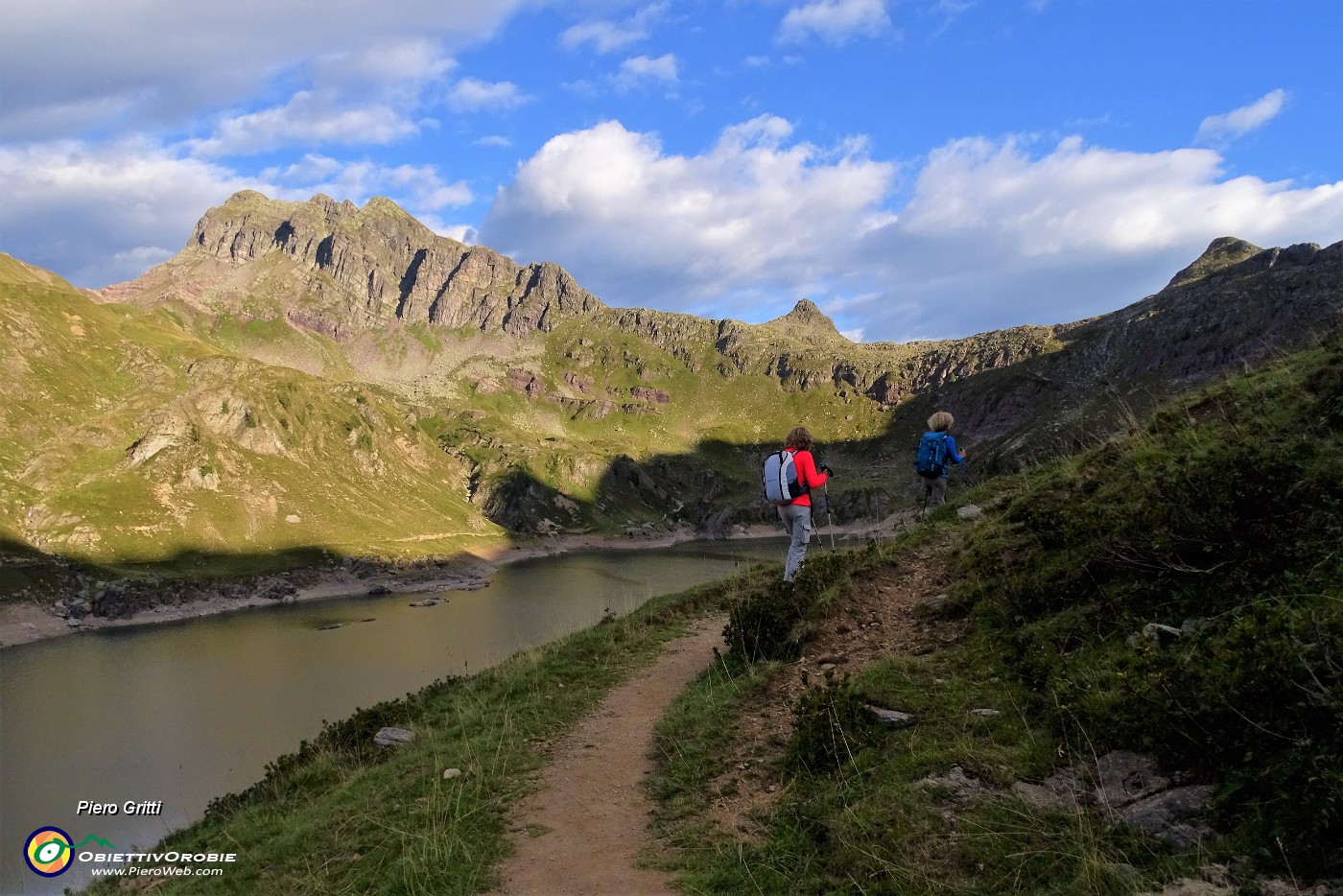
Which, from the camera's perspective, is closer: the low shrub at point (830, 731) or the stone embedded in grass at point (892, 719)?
the low shrub at point (830, 731)

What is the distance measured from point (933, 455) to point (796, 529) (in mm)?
5515

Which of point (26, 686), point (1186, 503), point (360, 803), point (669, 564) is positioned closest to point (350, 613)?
point (26, 686)

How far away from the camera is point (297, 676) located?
2351 inches

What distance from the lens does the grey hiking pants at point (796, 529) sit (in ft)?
45.5

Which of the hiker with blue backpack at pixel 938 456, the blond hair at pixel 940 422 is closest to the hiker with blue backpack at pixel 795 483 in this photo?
the hiker with blue backpack at pixel 938 456

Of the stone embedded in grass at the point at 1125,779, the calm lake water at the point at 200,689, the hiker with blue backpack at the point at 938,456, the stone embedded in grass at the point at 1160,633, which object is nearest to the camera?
the stone embedded in grass at the point at 1125,779

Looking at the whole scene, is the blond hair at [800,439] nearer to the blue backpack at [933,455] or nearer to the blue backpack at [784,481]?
the blue backpack at [784,481]

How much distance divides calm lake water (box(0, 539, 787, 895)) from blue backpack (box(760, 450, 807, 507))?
8569mm

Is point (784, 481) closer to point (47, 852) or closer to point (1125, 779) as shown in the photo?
point (1125, 779)

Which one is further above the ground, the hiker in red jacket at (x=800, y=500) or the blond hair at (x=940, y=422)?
the blond hair at (x=940, y=422)

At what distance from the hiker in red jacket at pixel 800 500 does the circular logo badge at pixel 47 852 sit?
52.0 feet

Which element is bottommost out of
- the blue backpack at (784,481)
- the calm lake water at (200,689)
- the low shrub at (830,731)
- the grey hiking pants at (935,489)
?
the calm lake water at (200,689)

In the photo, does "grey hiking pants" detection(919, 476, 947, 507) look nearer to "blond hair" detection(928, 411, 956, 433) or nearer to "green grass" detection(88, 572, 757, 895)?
"blond hair" detection(928, 411, 956, 433)

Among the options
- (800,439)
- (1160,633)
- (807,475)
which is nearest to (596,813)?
(1160,633)
